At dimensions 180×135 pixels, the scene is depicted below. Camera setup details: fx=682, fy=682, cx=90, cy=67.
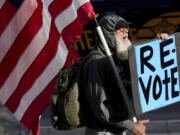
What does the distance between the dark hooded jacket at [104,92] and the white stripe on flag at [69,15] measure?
50 centimetres

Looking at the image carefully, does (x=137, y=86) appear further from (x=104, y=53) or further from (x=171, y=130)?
(x=171, y=130)

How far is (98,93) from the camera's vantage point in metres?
4.90

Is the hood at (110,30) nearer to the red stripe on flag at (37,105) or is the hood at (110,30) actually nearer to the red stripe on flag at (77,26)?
the red stripe on flag at (77,26)

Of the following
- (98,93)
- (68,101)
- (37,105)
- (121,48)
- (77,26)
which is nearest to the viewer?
(98,93)

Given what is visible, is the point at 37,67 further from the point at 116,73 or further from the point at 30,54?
the point at 116,73

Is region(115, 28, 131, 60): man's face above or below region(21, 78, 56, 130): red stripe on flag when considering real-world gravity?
above

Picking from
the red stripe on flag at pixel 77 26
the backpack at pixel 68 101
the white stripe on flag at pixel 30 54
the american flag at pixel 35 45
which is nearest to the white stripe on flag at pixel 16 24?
the american flag at pixel 35 45

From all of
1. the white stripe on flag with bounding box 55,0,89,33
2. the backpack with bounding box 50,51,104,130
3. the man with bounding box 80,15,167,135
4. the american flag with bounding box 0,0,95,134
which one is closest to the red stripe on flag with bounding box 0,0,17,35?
the american flag with bounding box 0,0,95,134

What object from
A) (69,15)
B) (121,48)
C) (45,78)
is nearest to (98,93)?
(121,48)

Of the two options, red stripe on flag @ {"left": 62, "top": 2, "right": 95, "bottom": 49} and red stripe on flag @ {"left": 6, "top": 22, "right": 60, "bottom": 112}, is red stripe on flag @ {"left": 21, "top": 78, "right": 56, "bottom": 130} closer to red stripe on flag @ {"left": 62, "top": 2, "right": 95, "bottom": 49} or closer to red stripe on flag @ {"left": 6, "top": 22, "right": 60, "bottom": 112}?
red stripe on flag @ {"left": 6, "top": 22, "right": 60, "bottom": 112}

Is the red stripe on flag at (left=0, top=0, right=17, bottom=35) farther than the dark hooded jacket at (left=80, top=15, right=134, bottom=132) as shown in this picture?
Yes

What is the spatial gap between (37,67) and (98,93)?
91cm

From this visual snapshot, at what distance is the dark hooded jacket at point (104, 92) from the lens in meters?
4.90

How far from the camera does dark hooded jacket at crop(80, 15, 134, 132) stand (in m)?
4.90
